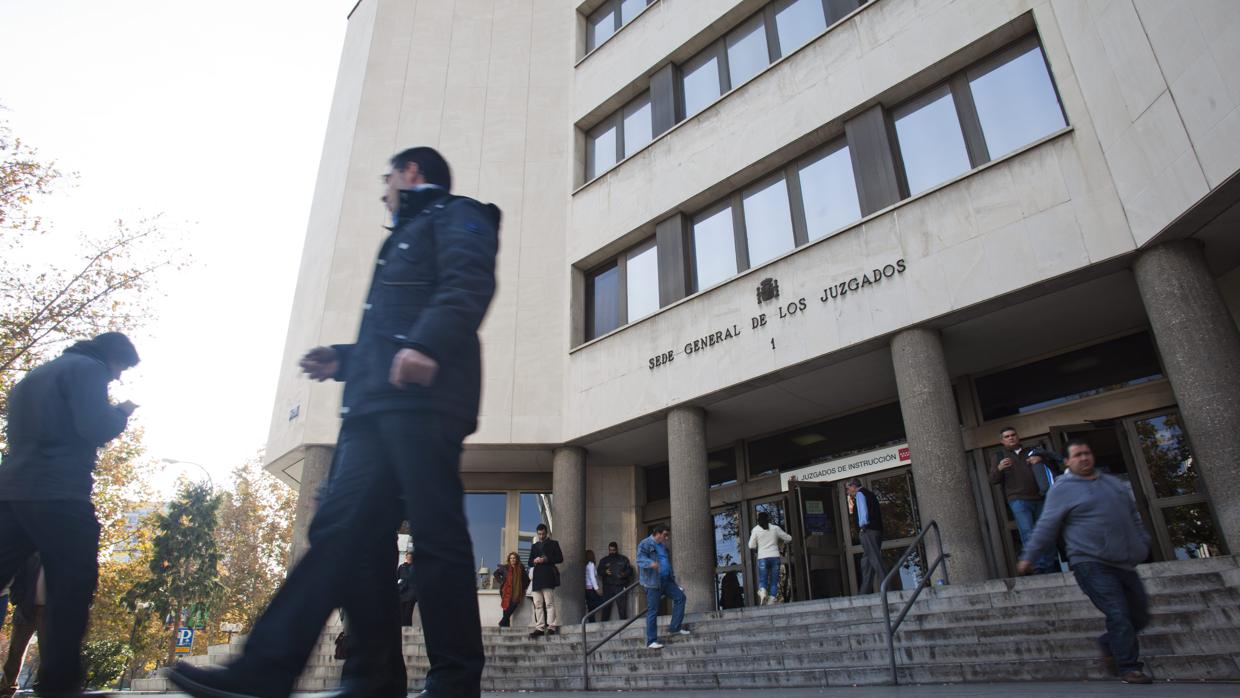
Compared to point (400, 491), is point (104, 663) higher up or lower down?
lower down

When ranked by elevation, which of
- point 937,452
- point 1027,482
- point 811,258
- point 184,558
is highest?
point 811,258

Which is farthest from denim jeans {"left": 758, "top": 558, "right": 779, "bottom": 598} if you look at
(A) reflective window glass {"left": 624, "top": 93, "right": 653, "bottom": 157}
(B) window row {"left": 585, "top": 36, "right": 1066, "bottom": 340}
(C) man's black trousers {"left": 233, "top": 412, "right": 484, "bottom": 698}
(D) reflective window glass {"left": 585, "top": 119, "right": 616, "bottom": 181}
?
(C) man's black trousers {"left": 233, "top": 412, "right": 484, "bottom": 698}

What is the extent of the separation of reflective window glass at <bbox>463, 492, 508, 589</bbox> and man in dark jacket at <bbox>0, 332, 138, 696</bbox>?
15567 mm

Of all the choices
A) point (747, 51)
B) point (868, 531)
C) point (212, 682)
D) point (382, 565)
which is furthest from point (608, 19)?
point (212, 682)

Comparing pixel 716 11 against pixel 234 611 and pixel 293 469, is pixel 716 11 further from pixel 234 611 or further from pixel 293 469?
pixel 234 611

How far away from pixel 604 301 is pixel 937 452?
9142 mm

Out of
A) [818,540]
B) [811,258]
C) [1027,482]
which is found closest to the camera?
[1027,482]

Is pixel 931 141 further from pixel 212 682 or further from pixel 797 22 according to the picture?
pixel 212 682

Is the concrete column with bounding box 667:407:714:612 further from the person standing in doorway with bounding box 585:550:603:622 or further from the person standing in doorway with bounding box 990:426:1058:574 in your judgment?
the person standing in doorway with bounding box 990:426:1058:574

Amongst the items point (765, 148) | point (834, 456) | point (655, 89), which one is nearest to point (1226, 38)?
point (765, 148)

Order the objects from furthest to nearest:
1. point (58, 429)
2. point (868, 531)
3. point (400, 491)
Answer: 1. point (868, 531)
2. point (58, 429)
3. point (400, 491)

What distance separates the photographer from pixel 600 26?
21.5m

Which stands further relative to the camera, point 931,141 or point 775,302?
point 775,302

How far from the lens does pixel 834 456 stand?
15172 millimetres
